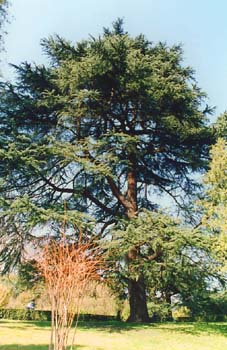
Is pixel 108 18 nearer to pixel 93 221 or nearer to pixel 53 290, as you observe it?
pixel 93 221

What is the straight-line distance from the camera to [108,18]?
16969mm

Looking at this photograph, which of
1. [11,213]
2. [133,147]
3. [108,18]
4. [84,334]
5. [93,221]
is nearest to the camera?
[84,334]

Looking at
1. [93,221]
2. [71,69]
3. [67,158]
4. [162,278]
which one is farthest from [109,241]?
[71,69]

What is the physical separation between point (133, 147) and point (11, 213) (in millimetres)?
5090

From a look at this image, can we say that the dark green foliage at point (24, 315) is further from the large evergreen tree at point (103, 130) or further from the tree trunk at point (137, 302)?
the large evergreen tree at point (103, 130)

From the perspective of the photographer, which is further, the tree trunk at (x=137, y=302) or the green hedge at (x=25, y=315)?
the green hedge at (x=25, y=315)

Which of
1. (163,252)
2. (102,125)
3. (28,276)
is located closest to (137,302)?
(163,252)

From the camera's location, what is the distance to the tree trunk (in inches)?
604

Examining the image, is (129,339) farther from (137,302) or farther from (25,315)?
(25,315)

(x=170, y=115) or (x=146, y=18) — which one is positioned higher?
(x=146, y=18)

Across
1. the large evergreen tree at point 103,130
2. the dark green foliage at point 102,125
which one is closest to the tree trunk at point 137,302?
the large evergreen tree at point 103,130

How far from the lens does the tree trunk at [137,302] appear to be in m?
15.4

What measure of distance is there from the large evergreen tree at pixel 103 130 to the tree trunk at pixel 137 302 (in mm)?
39

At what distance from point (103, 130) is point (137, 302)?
24.1 ft
